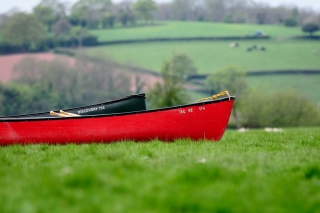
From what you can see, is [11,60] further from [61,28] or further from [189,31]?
[189,31]

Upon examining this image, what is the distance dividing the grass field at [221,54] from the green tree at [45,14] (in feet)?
145

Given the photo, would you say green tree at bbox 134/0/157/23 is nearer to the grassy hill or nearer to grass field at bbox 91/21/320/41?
grass field at bbox 91/21/320/41

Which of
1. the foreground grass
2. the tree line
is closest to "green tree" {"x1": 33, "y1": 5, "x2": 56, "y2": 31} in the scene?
the tree line

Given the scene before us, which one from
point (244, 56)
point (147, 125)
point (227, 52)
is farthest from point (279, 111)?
point (147, 125)

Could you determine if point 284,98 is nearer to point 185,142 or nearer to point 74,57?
point 74,57

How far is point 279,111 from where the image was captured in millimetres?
93750

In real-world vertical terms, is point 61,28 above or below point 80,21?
→ below

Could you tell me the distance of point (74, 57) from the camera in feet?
481

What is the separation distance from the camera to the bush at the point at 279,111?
297 ft

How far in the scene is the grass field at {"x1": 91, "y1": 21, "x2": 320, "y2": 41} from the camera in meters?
153

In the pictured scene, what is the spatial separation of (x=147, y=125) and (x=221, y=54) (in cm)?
12395

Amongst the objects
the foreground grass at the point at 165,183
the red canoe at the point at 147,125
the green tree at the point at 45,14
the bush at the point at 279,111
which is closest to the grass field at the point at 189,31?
the green tree at the point at 45,14

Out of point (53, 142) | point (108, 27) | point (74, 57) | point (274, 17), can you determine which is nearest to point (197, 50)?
point (74, 57)

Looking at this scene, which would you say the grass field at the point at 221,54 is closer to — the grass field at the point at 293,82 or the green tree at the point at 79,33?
the grass field at the point at 293,82
